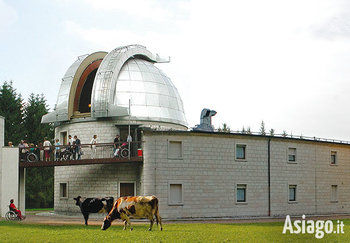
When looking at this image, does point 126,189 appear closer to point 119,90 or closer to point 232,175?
point 232,175

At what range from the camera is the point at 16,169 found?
3544cm

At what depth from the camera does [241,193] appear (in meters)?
37.3

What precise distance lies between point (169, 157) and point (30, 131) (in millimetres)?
35004

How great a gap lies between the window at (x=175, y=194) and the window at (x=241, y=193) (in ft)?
14.0

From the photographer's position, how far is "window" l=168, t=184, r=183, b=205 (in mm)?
34719

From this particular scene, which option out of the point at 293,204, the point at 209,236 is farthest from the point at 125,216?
the point at 293,204

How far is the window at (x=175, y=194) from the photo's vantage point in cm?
3472

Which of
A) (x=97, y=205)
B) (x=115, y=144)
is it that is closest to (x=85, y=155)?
(x=115, y=144)

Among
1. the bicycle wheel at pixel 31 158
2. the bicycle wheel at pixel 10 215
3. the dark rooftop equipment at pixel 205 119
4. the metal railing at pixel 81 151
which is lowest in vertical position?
the bicycle wheel at pixel 10 215

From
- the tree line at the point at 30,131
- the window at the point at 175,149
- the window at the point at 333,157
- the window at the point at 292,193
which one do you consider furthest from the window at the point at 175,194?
the tree line at the point at 30,131

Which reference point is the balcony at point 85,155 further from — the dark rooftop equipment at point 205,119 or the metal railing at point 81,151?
the dark rooftop equipment at point 205,119

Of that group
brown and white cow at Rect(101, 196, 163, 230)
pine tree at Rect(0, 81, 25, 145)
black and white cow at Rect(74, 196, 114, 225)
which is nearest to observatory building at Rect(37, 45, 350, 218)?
black and white cow at Rect(74, 196, 114, 225)

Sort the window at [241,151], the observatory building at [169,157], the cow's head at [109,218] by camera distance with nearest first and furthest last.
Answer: the cow's head at [109,218] < the observatory building at [169,157] < the window at [241,151]

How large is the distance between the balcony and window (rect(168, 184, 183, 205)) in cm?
258
